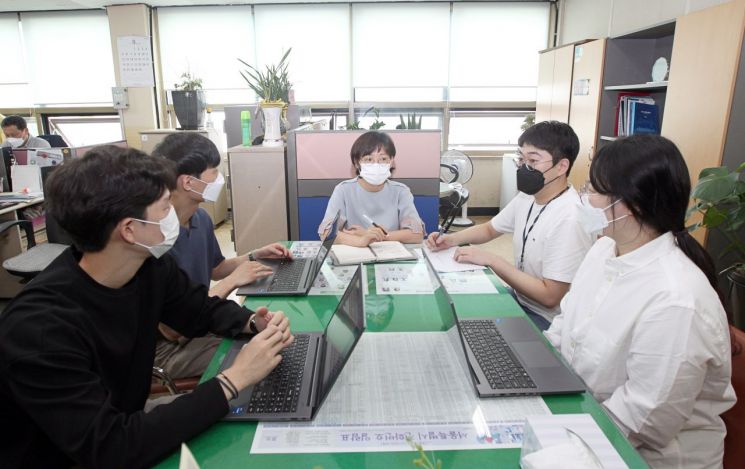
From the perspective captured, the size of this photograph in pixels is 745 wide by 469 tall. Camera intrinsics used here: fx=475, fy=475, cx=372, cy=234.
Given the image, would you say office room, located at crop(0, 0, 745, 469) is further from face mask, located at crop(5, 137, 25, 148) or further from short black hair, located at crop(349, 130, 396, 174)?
face mask, located at crop(5, 137, 25, 148)

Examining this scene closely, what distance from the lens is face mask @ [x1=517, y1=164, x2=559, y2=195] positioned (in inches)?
76.6

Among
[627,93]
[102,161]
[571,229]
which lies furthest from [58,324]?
[627,93]

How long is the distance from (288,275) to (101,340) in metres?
0.85

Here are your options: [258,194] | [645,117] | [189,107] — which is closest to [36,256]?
[258,194]

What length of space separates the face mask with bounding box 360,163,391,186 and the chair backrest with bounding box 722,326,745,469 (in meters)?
1.66

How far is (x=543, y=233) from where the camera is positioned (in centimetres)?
189

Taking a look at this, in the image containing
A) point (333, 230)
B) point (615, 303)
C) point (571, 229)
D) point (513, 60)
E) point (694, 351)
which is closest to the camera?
point (694, 351)

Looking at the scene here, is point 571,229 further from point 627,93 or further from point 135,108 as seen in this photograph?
point 135,108

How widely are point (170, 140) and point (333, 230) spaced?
72 centimetres

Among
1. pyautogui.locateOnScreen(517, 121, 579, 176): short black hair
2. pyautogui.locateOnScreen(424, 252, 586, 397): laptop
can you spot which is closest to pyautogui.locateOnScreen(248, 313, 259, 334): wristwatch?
pyautogui.locateOnScreen(424, 252, 586, 397): laptop

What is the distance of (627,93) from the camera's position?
3.94m

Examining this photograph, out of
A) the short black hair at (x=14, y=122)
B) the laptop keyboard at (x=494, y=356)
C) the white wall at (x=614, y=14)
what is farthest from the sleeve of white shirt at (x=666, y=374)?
the short black hair at (x=14, y=122)

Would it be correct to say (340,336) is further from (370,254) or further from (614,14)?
(614,14)

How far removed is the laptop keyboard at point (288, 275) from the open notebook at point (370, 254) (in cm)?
15
